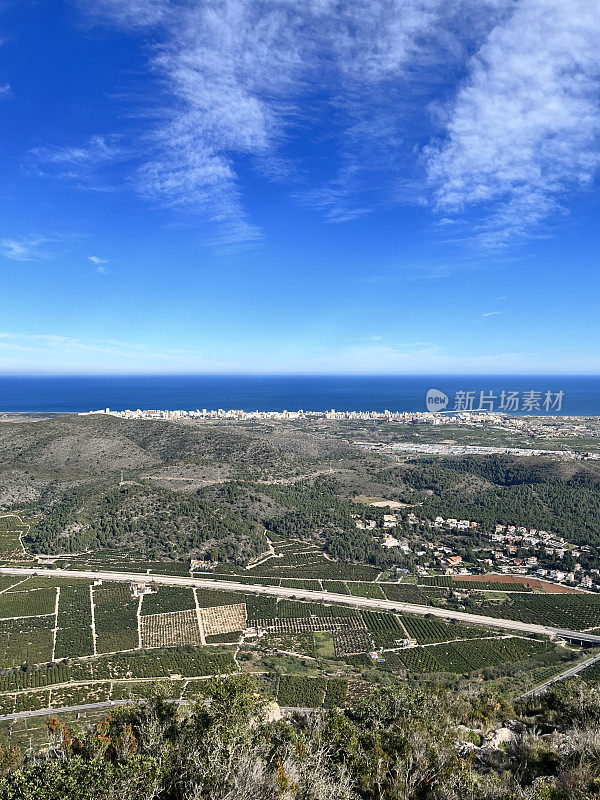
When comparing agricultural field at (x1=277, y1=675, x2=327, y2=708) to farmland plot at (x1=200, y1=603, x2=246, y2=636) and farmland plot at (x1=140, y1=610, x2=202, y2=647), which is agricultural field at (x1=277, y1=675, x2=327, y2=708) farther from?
farmland plot at (x1=140, y1=610, x2=202, y2=647)

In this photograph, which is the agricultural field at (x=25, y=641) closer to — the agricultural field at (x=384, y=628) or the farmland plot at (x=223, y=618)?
the farmland plot at (x=223, y=618)

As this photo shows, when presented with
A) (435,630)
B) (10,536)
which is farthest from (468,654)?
(10,536)

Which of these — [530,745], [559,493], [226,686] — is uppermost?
[226,686]

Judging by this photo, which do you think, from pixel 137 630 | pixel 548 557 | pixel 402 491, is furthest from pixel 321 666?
pixel 402 491

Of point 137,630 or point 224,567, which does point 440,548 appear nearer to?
point 224,567

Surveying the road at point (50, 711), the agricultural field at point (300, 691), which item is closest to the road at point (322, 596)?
the agricultural field at point (300, 691)

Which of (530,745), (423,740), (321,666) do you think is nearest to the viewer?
(423,740)
